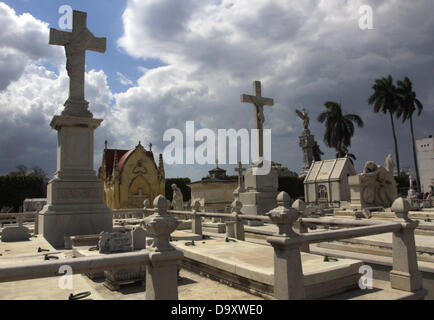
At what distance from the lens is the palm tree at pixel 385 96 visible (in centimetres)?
4650

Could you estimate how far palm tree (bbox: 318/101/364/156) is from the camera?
50.8m

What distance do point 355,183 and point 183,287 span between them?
13.9m

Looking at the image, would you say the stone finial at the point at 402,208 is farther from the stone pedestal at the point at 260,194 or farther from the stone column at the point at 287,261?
the stone pedestal at the point at 260,194

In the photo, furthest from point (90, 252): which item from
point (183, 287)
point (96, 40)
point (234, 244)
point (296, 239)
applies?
point (96, 40)

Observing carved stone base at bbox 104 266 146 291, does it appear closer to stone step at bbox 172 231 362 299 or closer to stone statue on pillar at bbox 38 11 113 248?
stone step at bbox 172 231 362 299

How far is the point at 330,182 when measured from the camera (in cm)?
2842

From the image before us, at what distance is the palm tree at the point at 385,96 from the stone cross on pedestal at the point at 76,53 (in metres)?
45.1

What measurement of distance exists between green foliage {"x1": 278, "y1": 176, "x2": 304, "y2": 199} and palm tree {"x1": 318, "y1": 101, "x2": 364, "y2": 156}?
29.9 feet

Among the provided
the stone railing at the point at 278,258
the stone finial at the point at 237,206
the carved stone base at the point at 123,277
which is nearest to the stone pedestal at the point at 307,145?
the stone finial at the point at 237,206

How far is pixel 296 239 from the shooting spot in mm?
4391

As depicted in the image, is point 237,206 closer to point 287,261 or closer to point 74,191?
point 74,191

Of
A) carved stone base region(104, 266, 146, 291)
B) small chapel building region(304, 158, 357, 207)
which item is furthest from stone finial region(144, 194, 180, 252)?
small chapel building region(304, 158, 357, 207)

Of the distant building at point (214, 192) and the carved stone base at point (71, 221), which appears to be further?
the distant building at point (214, 192)
